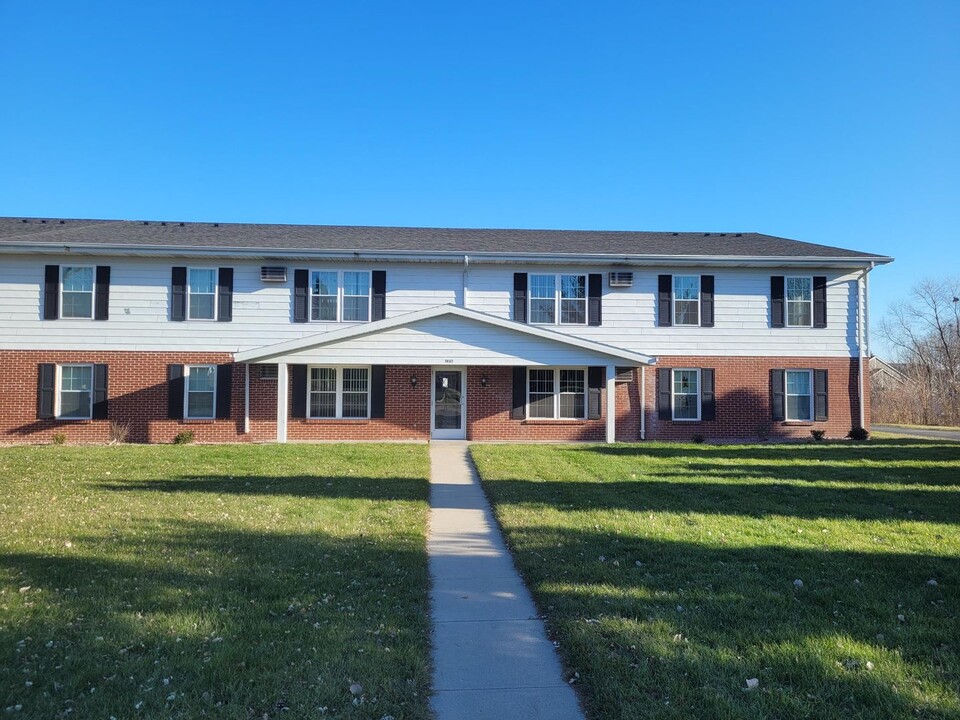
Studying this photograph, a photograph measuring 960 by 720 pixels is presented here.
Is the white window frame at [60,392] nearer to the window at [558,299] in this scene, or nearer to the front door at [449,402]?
the front door at [449,402]

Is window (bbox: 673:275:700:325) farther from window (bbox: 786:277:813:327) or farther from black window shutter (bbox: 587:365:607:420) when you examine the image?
black window shutter (bbox: 587:365:607:420)

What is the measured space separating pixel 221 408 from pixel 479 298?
25.2 ft

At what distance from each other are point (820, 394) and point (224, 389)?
55.3ft

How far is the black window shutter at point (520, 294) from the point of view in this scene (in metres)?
18.3

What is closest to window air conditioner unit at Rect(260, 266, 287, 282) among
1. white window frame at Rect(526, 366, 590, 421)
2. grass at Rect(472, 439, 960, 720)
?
white window frame at Rect(526, 366, 590, 421)

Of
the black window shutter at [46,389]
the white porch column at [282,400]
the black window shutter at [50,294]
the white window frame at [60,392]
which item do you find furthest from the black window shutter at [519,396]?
the black window shutter at [50,294]

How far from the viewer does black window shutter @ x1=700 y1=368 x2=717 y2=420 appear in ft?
61.0

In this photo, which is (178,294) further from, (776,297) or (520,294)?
(776,297)

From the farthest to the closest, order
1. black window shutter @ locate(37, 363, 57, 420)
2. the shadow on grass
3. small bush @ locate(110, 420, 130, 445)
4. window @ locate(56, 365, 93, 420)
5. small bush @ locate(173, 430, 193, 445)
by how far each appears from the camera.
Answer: window @ locate(56, 365, 93, 420) → black window shutter @ locate(37, 363, 57, 420) → small bush @ locate(110, 420, 130, 445) → small bush @ locate(173, 430, 193, 445) → the shadow on grass

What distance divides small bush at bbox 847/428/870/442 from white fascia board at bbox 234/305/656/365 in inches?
266

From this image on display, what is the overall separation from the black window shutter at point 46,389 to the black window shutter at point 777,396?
19.9 m

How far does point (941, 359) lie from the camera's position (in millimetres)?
41625

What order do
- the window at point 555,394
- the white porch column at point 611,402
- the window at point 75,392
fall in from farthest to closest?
the window at point 555,394, the window at point 75,392, the white porch column at point 611,402

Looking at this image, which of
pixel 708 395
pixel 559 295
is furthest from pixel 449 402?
pixel 708 395
